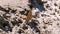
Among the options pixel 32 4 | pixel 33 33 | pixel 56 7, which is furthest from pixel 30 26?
pixel 56 7

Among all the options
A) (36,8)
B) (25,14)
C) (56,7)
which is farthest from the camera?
(56,7)

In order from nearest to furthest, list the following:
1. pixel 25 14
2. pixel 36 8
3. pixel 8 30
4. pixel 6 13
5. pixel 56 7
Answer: pixel 8 30 < pixel 6 13 < pixel 25 14 < pixel 36 8 < pixel 56 7

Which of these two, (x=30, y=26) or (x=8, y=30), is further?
(x=30, y=26)

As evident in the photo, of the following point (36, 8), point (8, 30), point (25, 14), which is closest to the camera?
point (8, 30)

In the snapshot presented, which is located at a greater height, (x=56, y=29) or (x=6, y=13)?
(x=6, y=13)

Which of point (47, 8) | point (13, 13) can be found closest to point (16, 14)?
point (13, 13)

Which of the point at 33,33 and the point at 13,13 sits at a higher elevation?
the point at 13,13

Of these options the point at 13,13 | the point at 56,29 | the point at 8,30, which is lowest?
the point at 56,29

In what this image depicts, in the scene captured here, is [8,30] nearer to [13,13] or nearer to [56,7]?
[13,13]

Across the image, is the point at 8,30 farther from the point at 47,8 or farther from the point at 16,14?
the point at 47,8
